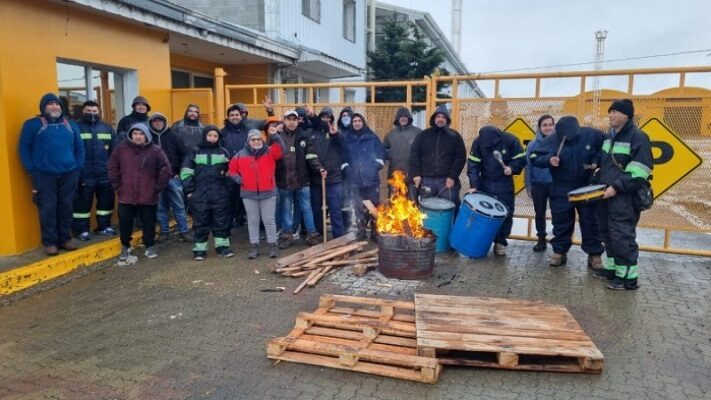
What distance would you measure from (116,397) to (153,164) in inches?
147

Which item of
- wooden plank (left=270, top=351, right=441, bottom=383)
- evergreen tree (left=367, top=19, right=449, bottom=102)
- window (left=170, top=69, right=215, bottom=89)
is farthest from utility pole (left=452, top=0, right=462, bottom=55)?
wooden plank (left=270, top=351, right=441, bottom=383)

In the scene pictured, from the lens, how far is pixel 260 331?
460 cm

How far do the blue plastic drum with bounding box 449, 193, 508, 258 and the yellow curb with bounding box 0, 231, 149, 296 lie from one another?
15.7ft

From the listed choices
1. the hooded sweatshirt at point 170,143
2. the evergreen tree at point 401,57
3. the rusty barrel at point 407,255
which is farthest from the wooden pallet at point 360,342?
the evergreen tree at point 401,57

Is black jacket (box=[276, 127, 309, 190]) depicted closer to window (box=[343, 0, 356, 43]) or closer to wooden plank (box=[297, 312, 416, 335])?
wooden plank (box=[297, 312, 416, 335])

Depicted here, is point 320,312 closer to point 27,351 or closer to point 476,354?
point 476,354

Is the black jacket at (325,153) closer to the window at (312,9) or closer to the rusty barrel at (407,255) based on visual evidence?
the rusty barrel at (407,255)

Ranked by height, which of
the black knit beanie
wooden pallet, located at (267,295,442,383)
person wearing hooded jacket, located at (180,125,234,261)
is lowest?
wooden pallet, located at (267,295,442,383)

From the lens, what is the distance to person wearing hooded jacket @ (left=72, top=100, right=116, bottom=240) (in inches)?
275

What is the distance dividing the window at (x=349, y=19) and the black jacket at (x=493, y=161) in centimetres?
1252

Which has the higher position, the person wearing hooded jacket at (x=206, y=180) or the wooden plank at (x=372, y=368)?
the person wearing hooded jacket at (x=206, y=180)

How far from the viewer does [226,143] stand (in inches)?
299

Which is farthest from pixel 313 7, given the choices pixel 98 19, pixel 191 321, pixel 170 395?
pixel 170 395

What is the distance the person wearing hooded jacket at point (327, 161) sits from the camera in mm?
7383
